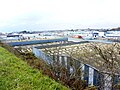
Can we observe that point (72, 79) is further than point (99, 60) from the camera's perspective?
No

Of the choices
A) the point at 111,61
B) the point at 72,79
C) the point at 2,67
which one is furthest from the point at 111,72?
the point at 2,67

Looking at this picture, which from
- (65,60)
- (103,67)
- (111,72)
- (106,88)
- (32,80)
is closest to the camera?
(32,80)

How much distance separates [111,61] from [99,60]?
2.14 meters

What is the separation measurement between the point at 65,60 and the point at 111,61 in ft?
16.6

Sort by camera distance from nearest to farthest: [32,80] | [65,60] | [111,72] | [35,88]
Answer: [35,88]
[32,80]
[111,72]
[65,60]

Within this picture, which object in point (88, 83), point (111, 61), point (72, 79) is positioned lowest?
point (88, 83)

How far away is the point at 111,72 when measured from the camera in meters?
7.59

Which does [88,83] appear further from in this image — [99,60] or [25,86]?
[25,86]

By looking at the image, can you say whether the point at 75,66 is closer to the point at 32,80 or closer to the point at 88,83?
the point at 88,83

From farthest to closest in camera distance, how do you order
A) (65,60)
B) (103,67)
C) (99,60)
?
(65,60), (99,60), (103,67)

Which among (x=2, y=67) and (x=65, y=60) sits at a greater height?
(x=2, y=67)

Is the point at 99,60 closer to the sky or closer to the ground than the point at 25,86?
closer to the ground

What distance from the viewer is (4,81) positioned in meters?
4.40

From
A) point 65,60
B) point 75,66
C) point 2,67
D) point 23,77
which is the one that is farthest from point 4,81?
point 65,60
